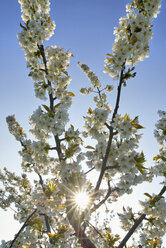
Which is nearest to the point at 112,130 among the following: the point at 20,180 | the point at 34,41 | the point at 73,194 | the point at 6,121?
the point at 73,194

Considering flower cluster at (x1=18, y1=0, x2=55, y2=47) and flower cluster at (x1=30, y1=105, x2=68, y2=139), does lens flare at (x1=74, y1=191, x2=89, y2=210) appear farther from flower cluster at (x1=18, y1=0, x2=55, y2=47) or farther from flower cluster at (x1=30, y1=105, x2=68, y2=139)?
flower cluster at (x1=18, y1=0, x2=55, y2=47)

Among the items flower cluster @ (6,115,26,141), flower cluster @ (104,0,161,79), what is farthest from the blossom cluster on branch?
flower cluster @ (6,115,26,141)

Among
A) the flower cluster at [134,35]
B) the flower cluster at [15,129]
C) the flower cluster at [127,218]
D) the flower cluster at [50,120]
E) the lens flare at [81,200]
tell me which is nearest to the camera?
the flower cluster at [134,35]

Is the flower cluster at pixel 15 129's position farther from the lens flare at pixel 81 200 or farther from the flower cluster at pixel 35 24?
the lens flare at pixel 81 200

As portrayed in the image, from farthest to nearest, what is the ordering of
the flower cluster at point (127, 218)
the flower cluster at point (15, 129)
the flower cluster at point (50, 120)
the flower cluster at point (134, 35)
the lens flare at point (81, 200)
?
the flower cluster at point (15, 129), the flower cluster at point (127, 218), the lens flare at point (81, 200), the flower cluster at point (50, 120), the flower cluster at point (134, 35)

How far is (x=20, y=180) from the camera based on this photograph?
27.2ft

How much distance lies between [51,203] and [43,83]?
2899mm

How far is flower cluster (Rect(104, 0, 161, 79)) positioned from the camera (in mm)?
3223

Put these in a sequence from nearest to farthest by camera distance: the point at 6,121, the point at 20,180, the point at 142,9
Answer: the point at 142,9, the point at 6,121, the point at 20,180

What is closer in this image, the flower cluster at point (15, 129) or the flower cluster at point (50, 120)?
the flower cluster at point (50, 120)

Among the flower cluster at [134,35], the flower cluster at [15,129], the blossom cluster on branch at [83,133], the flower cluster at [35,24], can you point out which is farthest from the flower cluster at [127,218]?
the flower cluster at [35,24]

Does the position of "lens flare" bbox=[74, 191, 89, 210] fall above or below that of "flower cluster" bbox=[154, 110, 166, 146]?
below

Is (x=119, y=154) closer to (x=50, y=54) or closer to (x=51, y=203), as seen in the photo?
(x=51, y=203)

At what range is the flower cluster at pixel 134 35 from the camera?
127 inches
